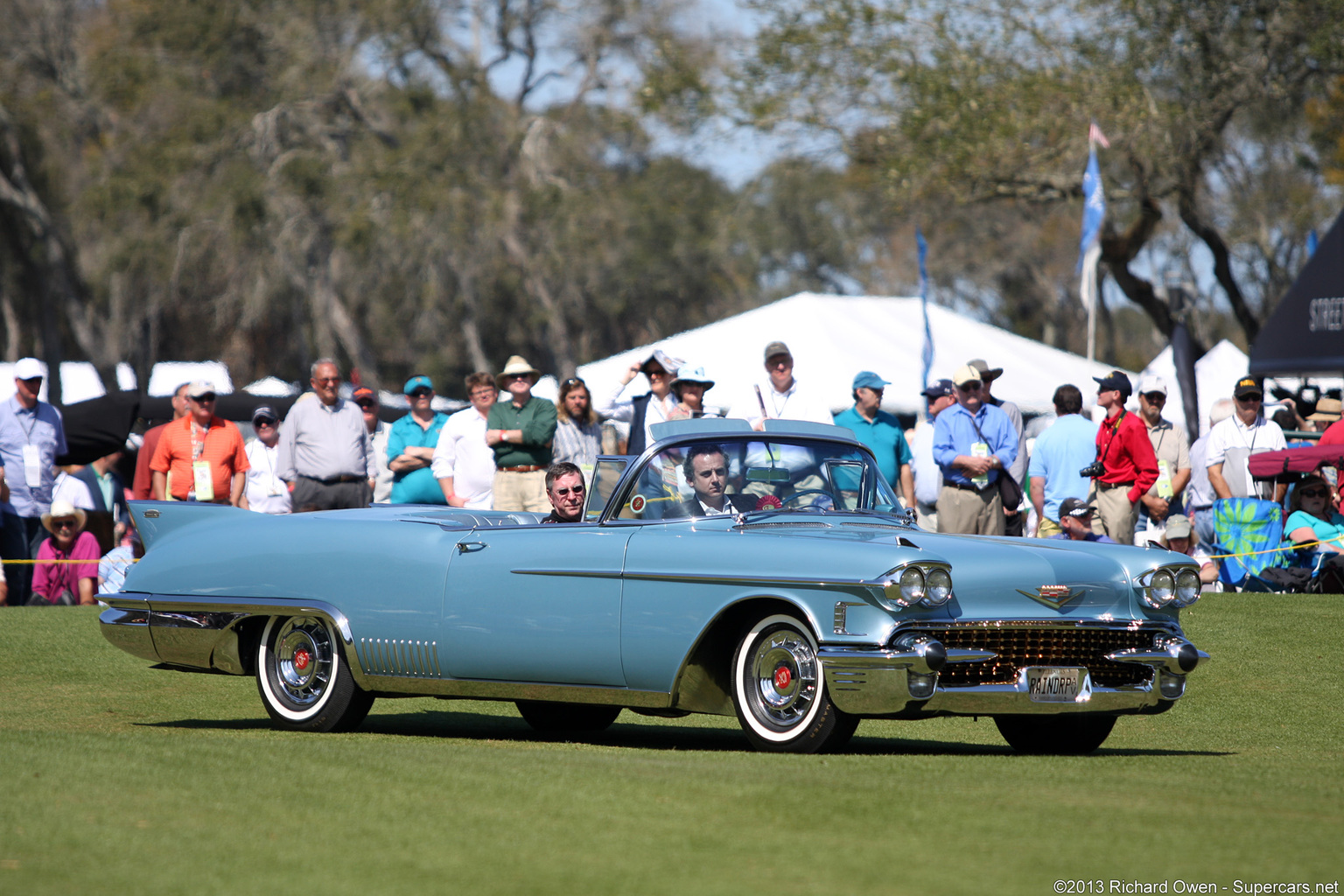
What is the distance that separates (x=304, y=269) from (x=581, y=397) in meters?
32.9

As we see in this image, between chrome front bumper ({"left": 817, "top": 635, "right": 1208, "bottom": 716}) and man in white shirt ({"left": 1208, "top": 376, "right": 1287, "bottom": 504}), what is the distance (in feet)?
25.9

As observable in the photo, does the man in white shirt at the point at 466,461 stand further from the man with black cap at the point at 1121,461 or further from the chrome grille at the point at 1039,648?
the chrome grille at the point at 1039,648

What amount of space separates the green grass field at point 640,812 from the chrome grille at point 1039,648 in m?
0.34

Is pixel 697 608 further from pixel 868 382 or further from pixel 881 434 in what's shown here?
pixel 868 382

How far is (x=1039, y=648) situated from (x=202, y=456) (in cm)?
792

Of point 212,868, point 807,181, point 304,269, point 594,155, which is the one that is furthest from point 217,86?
point 212,868

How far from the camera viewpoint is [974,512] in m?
12.3

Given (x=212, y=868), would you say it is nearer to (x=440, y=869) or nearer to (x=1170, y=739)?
(x=440, y=869)

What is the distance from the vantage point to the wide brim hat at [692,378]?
1123 cm

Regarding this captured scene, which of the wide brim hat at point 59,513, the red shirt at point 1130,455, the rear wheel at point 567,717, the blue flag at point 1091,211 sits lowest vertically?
the rear wheel at point 567,717

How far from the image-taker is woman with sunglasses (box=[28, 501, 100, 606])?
14258mm

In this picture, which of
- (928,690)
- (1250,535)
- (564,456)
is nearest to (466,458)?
(564,456)

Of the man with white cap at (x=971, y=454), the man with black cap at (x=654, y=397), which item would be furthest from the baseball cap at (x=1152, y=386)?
the man with black cap at (x=654, y=397)

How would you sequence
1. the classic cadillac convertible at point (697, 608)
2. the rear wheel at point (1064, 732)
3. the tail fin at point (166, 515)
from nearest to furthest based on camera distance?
the classic cadillac convertible at point (697, 608)
the rear wheel at point (1064, 732)
the tail fin at point (166, 515)
